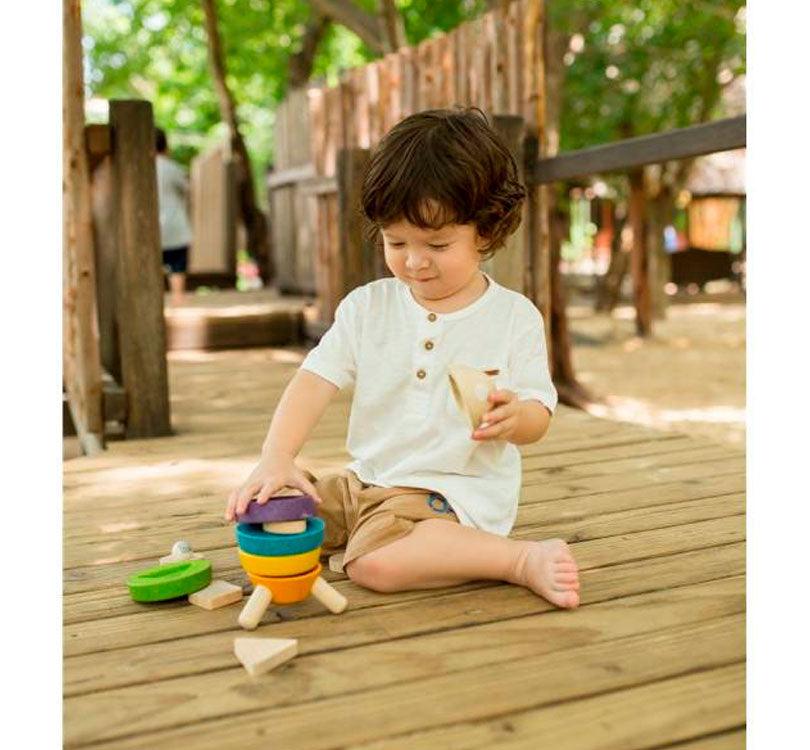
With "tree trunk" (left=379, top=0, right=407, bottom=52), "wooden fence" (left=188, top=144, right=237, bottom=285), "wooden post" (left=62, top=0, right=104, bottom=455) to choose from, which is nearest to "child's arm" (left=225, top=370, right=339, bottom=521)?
"wooden post" (left=62, top=0, right=104, bottom=455)

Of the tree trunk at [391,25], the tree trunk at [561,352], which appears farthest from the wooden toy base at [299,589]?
the tree trunk at [391,25]

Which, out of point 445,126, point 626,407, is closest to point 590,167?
point 445,126

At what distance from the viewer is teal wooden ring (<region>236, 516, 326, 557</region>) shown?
6.77 ft

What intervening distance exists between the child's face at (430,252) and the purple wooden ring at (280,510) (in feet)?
1.72

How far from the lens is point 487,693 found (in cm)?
175

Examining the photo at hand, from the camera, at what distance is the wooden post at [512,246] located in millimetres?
4477

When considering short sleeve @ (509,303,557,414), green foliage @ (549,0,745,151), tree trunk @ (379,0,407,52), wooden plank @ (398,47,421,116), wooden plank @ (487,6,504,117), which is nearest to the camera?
short sleeve @ (509,303,557,414)

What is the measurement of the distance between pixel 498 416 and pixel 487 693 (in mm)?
587

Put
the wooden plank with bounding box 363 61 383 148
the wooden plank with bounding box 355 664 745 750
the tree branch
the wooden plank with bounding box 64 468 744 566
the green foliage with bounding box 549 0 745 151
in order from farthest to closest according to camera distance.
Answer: the green foliage with bounding box 549 0 745 151 < the tree branch < the wooden plank with bounding box 363 61 383 148 < the wooden plank with bounding box 64 468 744 566 < the wooden plank with bounding box 355 664 745 750

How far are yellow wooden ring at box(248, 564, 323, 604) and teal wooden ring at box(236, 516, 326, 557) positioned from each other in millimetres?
51

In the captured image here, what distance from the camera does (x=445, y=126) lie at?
2232 millimetres

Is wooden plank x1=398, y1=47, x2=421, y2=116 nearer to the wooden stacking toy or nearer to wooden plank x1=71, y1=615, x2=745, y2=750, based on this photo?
the wooden stacking toy
